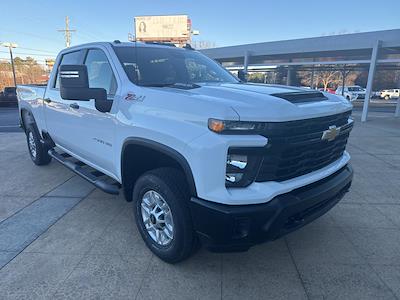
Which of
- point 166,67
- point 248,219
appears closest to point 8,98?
point 166,67

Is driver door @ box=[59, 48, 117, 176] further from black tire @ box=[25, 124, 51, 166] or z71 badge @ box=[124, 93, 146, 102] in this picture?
black tire @ box=[25, 124, 51, 166]

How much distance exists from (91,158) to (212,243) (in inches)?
86.7

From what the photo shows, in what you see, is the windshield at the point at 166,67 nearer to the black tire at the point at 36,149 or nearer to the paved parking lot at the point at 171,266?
the paved parking lot at the point at 171,266

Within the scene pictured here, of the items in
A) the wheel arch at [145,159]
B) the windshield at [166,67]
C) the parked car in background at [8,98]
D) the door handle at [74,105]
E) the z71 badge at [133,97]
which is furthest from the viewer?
the parked car in background at [8,98]

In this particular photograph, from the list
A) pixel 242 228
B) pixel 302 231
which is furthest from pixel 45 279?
pixel 302 231

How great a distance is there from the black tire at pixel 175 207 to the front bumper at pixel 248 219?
0.51 feet

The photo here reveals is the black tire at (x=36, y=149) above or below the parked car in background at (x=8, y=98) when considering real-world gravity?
above

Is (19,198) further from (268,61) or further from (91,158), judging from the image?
(268,61)

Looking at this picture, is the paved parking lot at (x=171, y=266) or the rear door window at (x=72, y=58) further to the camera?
the rear door window at (x=72, y=58)

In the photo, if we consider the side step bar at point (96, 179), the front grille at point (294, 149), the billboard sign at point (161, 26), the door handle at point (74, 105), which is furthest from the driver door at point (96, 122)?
the billboard sign at point (161, 26)

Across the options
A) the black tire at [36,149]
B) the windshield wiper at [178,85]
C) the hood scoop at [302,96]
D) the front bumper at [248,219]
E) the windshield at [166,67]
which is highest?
the windshield at [166,67]

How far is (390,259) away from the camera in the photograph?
297cm

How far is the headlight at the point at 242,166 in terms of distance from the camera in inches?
85.3

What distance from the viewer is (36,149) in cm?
578
